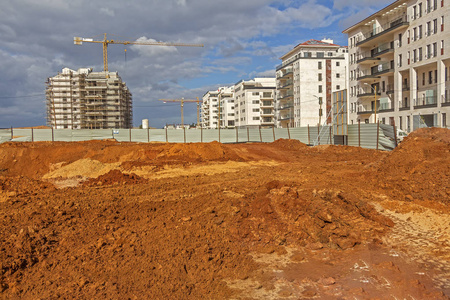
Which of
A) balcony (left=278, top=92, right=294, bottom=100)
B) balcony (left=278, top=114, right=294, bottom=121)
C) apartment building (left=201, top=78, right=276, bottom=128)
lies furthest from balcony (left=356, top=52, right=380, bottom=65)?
apartment building (left=201, top=78, right=276, bottom=128)

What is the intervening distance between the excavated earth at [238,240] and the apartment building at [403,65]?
31.5m

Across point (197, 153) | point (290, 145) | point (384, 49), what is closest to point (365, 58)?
point (384, 49)

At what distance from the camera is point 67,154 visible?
78.7ft

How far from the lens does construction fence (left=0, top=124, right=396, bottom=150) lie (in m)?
32.0

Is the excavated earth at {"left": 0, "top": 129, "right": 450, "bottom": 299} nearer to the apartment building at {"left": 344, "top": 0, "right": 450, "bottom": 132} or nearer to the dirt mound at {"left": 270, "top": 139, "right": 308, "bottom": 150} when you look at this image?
the dirt mound at {"left": 270, "top": 139, "right": 308, "bottom": 150}

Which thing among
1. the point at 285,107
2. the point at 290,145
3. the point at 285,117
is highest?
the point at 285,107

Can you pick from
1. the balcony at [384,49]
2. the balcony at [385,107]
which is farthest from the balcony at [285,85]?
the balcony at [385,107]

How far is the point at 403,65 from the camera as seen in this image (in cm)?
4781

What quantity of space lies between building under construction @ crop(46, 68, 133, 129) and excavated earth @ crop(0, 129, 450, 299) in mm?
88533

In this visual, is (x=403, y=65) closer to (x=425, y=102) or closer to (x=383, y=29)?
(x=425, y=102)

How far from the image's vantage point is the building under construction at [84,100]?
98.0 metres

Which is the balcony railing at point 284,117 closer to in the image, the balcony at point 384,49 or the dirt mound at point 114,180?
the balcony at point 384,49

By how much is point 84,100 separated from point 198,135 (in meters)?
67.0

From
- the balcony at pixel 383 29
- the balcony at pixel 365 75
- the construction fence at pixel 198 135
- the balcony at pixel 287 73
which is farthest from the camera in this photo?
the balcony at pixel 287 73
